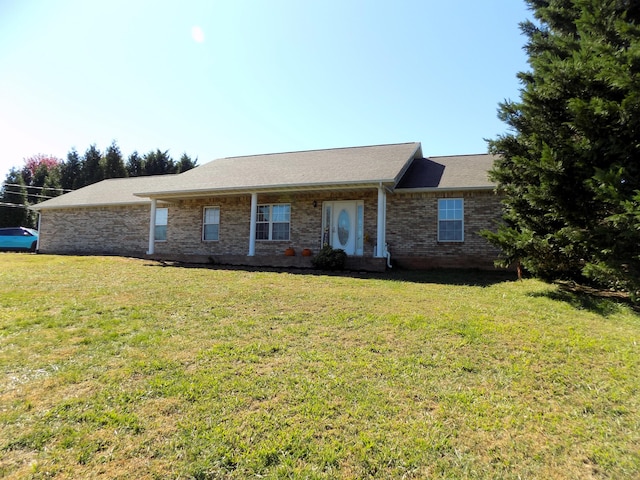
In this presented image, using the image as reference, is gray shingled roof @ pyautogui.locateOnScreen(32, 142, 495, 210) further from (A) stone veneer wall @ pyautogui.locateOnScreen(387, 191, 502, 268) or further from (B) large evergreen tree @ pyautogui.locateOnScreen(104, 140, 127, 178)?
(B) large evergreen tree @ pyautogui.locateOnScreen(104, 140, 127, 178)

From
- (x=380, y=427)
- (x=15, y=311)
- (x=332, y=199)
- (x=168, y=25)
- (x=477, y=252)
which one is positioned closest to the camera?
(x=380, y=427)

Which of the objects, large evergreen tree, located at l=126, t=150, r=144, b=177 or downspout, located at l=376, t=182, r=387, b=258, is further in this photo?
large evergreen tree, located at l=126, t=150, r=144, b=177

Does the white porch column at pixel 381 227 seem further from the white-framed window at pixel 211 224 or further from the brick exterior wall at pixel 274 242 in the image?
the white-framed window at pixel 211 224

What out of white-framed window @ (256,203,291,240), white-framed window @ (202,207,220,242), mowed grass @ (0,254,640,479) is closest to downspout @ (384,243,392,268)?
white-framed window @ (256,203,291,240)

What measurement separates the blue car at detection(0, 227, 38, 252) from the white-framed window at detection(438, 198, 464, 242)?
21.4 m

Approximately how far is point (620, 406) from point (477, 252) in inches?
369

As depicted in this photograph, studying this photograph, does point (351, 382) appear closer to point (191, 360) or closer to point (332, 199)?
point (191, 360)

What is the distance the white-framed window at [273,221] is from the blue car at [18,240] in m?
14.4

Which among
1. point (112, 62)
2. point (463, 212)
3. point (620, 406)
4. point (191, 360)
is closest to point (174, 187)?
point (112, 62)

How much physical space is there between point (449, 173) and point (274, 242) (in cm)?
720

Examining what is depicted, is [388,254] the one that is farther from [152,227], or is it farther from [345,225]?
[152,227]

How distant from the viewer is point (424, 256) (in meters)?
12.8

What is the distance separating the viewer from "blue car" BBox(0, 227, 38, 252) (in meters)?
20.8

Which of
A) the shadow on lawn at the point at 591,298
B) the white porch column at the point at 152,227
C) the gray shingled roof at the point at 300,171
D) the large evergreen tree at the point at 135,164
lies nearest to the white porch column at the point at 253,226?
the gray shingled roof at the point at 300,171
